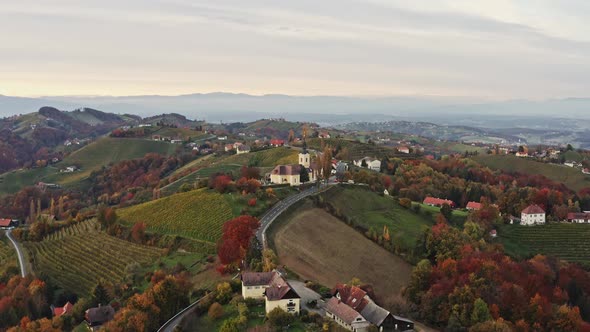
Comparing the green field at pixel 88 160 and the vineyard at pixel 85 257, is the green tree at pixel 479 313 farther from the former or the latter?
the green field at pixel 88 160

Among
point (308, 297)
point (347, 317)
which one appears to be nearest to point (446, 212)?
point (308, 297)

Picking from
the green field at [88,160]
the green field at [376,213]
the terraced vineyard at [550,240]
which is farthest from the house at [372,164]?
the green field at [88,160]

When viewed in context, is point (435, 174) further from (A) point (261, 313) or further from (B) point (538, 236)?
(A) point (261, 313)

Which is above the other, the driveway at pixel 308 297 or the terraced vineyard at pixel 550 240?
the driveway at pixel 308 297

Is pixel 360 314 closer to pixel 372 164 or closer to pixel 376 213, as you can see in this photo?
pixel 376 213

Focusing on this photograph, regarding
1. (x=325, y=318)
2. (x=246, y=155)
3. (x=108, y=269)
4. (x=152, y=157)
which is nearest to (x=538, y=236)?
(x=325, y=318)
